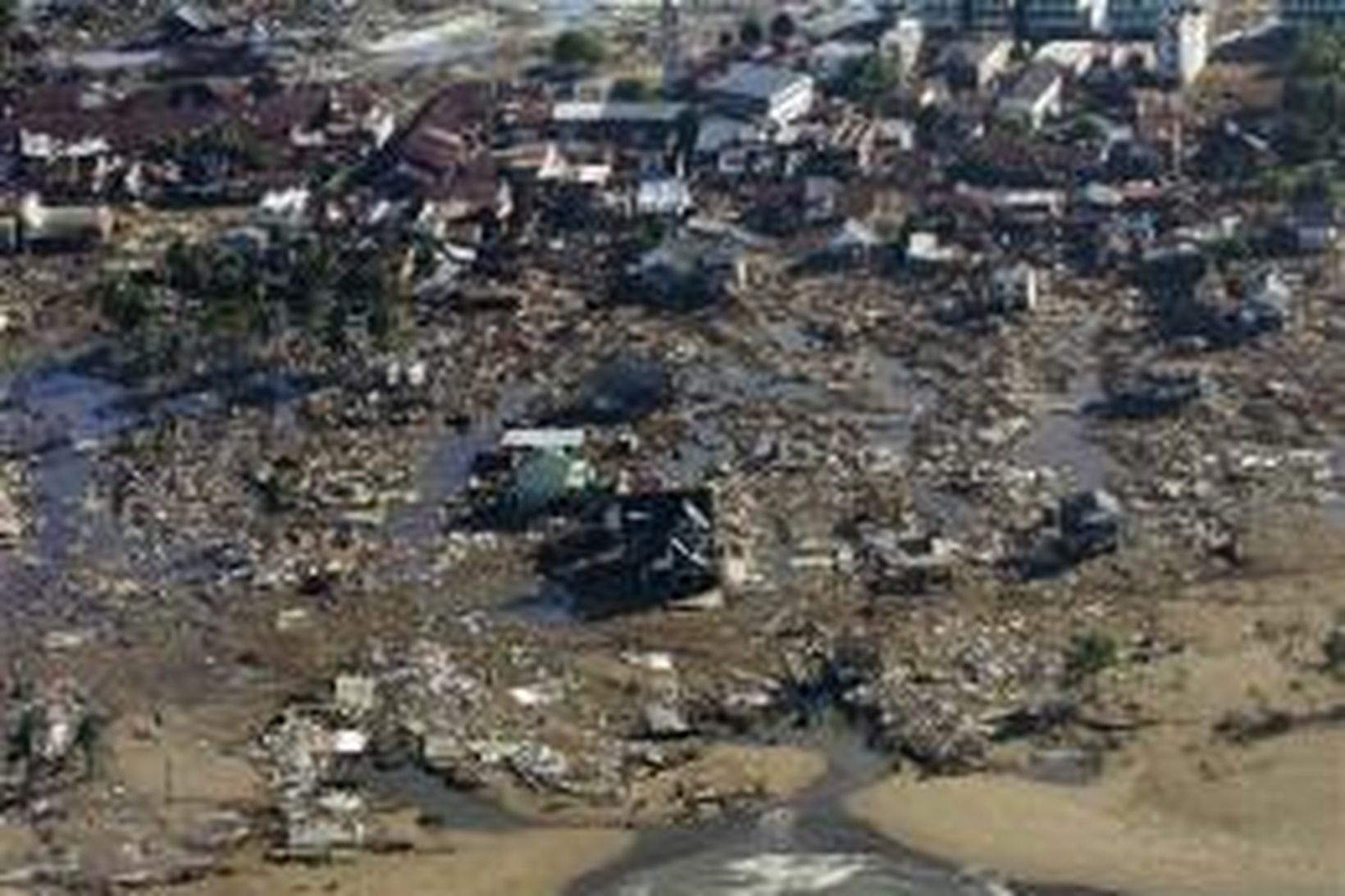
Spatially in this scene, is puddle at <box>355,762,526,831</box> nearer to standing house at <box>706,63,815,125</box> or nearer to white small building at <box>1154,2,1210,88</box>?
standing house at <box>706,63,815,125</box>

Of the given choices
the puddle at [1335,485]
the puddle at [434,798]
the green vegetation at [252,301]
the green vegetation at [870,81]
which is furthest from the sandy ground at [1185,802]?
the green vegetation at [870,81]

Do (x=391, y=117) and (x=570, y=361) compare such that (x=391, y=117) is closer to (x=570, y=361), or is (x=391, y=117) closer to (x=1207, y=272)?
(x=570, y=361)

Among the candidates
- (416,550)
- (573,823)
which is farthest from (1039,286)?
(573,823)

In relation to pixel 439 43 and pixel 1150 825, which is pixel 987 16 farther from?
pixel 1150 825

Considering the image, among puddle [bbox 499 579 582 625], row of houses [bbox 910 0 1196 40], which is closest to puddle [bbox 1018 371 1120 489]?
puddle [bbox 499 579 582 625]

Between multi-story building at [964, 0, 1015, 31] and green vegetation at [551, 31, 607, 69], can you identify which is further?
multi-story building at [964, 0, 1015, 31]
